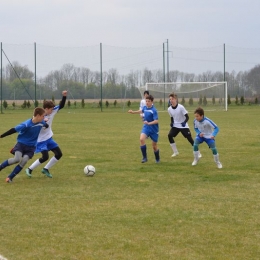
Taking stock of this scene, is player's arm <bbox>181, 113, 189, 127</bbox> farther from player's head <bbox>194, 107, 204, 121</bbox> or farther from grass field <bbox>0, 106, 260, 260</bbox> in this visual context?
player's head <bbox>194, 107, 204, 121</bbox>

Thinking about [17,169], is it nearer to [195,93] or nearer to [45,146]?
[45,146]

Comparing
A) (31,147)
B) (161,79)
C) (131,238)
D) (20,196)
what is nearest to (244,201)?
(131,238)

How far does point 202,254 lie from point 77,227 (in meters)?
1.77

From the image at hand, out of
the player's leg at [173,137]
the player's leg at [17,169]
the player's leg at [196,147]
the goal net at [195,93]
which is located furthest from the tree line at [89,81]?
the player's leg at [17,169]

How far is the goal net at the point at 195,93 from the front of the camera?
45.6m

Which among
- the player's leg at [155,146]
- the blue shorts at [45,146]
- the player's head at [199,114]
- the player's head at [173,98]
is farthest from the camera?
the player's head at [173,98]

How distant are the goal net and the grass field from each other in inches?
1269

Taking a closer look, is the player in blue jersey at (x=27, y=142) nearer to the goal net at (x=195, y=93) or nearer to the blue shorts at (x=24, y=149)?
the blue shorts at (x=24, y=149)

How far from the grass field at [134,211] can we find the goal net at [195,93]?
1269 inches

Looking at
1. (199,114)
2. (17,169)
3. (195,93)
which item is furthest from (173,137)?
(195,93)

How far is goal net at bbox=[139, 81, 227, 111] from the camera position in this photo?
150 ft

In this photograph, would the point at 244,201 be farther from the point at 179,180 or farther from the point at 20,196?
the point at 20,196

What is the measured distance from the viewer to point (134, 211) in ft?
25.2

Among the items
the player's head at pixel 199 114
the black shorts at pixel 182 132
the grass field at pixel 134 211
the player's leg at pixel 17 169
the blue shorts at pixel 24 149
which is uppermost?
the player's head at pixel 199 114
